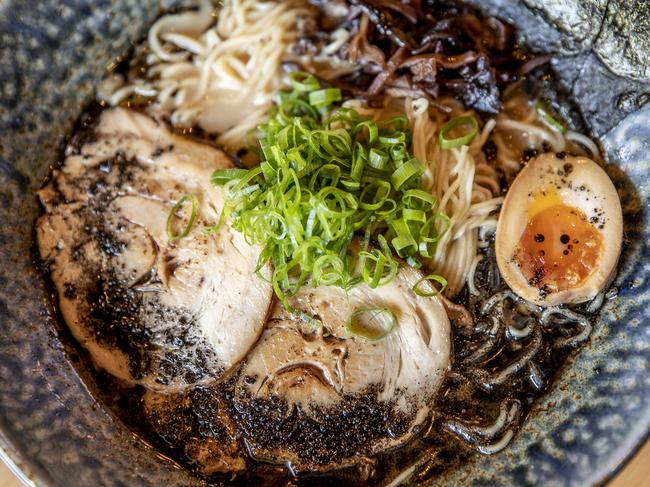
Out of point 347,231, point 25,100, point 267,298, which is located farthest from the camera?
point 25,100

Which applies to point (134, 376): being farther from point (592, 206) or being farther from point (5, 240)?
point (592, 206)

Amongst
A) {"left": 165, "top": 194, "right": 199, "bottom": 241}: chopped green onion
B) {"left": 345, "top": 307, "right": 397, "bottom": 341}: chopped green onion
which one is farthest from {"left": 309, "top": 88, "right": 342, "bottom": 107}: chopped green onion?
{"left": 345, "top": 307, "right": 397, "bottom": 341}: chopped green onion

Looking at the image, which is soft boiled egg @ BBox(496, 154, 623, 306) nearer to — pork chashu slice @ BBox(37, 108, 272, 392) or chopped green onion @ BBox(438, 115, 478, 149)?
chopped green onion @ BBox(438, 115, 478, 149)

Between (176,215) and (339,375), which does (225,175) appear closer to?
(176,215)

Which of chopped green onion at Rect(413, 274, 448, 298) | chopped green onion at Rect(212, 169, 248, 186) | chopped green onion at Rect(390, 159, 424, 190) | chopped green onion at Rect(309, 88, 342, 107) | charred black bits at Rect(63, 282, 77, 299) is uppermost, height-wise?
chopped green onion at Rect(309, 88, 342, 107)

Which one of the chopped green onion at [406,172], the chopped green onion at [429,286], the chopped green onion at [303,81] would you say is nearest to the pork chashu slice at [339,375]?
the chopped green onion at [429,286]

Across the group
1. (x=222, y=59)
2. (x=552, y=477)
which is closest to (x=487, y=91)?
(x=222, y=59)
